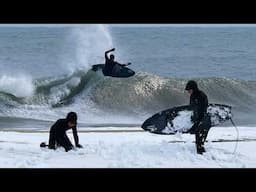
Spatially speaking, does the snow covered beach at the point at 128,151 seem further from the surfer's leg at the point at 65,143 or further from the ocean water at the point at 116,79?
the ocean water at the point at 116,79

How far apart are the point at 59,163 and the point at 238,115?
2.64 meters

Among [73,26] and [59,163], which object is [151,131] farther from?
[73,26]

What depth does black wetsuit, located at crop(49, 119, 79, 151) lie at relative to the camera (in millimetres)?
5383

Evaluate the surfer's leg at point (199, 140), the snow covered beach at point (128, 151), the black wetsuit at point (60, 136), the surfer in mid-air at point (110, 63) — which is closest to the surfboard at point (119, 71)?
the surfer in mid-air at point (110, 63)

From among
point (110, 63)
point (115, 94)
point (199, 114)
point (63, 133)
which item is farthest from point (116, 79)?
point (199, 114)

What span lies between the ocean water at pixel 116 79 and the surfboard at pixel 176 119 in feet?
1.91

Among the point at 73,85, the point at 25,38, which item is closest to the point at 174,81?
the point at 73,85

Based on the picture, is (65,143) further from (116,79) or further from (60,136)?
(116,79)

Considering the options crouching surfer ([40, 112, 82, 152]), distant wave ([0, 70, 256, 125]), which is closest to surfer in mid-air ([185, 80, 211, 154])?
distant wave ([0, 70, 256, 125])

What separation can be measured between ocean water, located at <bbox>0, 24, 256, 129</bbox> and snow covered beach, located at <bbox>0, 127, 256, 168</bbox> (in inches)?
15.7

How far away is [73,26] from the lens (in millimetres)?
6309

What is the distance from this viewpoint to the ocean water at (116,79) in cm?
612

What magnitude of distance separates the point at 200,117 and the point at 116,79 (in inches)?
60.8

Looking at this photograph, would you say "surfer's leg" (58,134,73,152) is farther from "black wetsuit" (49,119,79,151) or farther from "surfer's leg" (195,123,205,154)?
"surfer's leg" (195,123,205,154)
